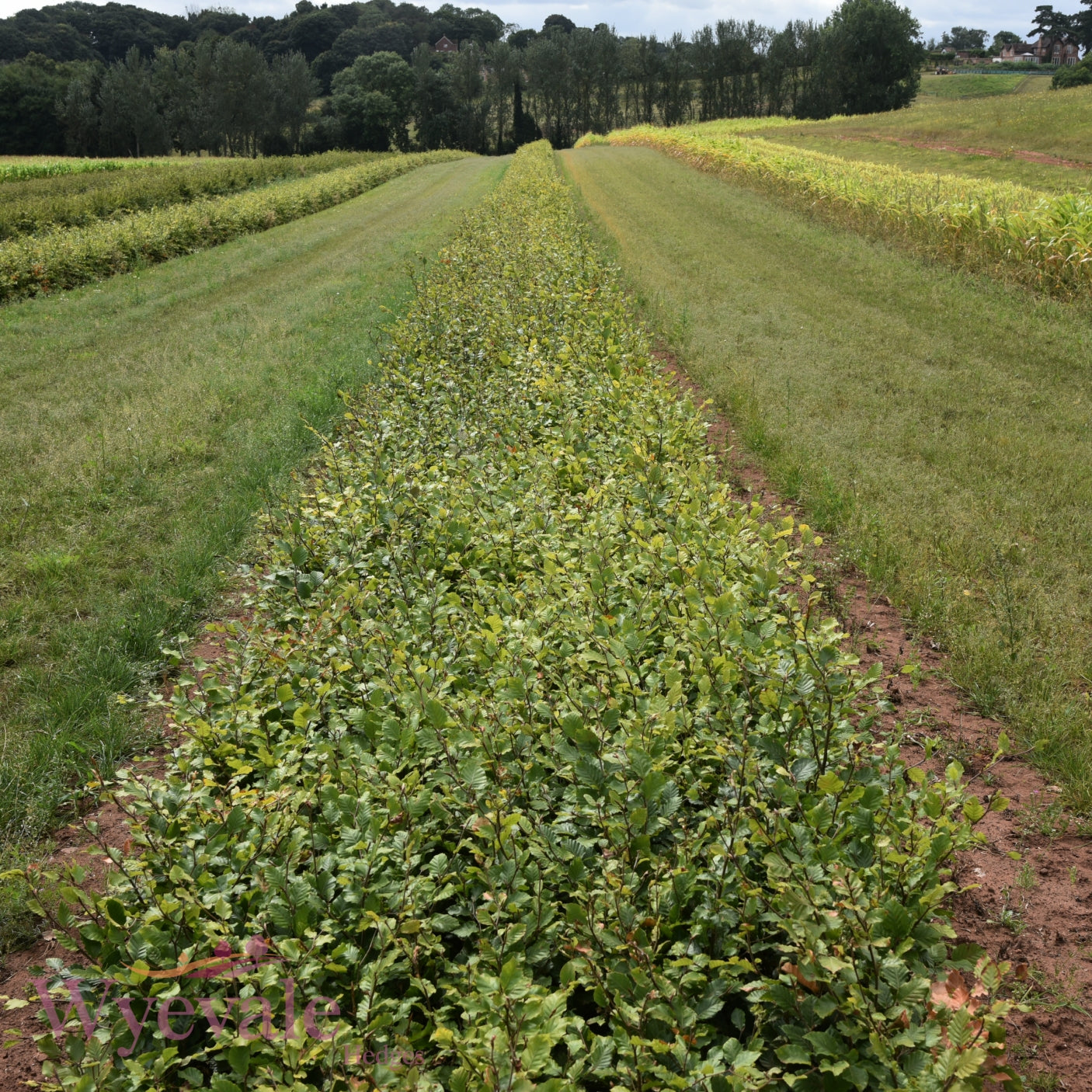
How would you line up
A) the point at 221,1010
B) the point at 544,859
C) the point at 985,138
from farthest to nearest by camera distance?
the point at 985,138, the point at 544,859, the point at 221,1010

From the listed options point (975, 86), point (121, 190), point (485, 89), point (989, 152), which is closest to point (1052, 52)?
point (975, 86)

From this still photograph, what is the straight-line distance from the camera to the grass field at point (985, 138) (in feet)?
75.9

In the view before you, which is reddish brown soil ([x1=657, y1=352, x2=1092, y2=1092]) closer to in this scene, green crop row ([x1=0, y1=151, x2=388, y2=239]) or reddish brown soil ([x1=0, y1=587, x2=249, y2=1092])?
reddish brown soil ([x1=0, y1=587, x2=249, y2=1092])

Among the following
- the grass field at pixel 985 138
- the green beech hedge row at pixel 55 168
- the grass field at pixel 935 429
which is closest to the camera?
the grass field at pixel 935 429

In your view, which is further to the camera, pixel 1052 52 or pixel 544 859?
pixel 1052 52

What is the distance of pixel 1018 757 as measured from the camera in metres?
3.41

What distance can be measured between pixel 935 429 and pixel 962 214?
23.3 ft

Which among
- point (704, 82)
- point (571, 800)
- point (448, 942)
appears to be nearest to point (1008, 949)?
point (571, 800)

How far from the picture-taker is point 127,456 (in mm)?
6656

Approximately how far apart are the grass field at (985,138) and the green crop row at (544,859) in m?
21.4

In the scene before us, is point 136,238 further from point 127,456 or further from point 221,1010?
point 221,1010

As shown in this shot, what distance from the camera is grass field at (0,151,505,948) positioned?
3907mm

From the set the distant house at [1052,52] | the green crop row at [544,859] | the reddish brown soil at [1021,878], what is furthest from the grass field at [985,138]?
the distant house at [1052,52]

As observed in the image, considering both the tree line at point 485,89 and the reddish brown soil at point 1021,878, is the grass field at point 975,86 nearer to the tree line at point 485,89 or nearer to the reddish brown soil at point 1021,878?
the tree line at point 485,89
